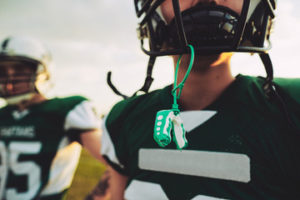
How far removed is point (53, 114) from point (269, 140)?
179cm

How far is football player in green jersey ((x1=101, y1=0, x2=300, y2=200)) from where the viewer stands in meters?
0.74

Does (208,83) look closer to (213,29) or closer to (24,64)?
(213,29)

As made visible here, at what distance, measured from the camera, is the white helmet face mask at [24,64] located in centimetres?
214

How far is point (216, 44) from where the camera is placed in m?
0.79

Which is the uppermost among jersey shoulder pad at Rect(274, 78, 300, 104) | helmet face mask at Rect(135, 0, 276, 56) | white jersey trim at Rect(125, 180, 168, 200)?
helmet face mask at Rect(135, 0, 276, 56)

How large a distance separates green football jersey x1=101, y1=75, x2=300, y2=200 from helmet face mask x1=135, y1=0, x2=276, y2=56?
18 cm

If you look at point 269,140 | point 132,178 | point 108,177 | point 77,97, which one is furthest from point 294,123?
point 77,97

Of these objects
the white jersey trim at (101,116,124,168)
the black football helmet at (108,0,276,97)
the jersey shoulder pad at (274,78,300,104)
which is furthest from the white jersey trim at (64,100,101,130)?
the jersey shoulder pad at (274,78,300,104)

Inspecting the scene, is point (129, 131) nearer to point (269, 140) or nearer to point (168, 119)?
point (168, 119)

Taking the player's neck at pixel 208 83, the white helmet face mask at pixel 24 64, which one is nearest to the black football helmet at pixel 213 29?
the player's neck at pixel 208 83

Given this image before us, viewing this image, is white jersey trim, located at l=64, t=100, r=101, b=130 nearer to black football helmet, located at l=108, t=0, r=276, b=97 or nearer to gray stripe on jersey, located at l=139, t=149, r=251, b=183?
gray stripe on jersey, located at l=139, t=149, r=251, b=183

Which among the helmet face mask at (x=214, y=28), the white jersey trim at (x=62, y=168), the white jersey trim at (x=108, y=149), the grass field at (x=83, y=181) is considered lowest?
the grass field at (x=83, y=181)

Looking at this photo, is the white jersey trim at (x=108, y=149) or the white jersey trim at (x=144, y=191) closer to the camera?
the white jersey trim at (x=144, y=191)

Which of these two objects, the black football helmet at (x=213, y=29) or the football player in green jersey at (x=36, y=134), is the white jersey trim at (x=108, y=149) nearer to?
the black football helmet at (x=213, y=29)
